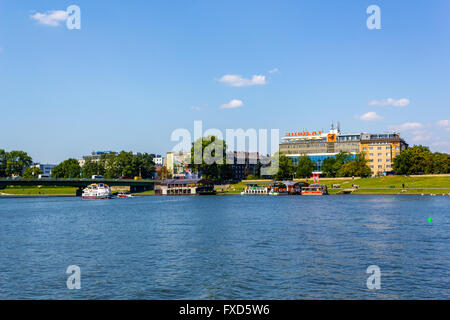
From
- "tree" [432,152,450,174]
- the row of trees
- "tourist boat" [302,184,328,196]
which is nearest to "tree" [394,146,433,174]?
the row of trees

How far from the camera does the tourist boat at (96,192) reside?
17256 cm

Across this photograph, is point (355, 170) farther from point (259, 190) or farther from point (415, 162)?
point (259, 190)

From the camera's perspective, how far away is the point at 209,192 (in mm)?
199625

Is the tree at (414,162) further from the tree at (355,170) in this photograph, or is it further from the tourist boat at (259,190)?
the tourist boat at (259,190)

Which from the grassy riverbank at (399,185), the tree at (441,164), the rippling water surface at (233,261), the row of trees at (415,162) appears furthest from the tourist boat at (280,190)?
the rippling water surface at (233,261)

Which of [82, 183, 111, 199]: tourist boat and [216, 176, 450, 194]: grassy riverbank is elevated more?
[216, 176, 450, 194]: grassy riverbank

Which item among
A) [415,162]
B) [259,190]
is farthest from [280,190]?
[415,162]

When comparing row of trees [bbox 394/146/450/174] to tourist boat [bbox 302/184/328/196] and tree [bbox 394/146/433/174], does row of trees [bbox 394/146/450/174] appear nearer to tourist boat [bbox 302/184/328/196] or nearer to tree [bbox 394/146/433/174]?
tree [bbox 394/146/433/174]

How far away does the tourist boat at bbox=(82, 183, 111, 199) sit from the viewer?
566 ft

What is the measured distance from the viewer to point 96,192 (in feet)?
568

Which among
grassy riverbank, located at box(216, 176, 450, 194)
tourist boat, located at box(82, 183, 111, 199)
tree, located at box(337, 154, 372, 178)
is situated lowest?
tourist boat, located at box(82, 183, 111, 199)

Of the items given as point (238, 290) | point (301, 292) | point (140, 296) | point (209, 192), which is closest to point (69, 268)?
point (140, 296)

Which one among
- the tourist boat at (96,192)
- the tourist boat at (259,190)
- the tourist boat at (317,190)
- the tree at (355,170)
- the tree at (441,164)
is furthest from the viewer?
the tree at (355,170)
